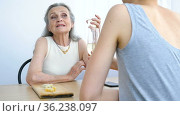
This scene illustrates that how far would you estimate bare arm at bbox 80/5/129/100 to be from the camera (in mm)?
636

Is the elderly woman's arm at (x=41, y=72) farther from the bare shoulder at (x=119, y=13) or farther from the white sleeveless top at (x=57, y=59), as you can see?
A: the bare shoulder at (x=119, y=13)

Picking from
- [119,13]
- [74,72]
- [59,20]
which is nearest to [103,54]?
[119,13]

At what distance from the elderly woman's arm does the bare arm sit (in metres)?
1.11

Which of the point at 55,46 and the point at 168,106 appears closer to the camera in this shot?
the point at 168,106

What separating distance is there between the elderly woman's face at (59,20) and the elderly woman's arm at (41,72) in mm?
169

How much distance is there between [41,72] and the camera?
1.85m

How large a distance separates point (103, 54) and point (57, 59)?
5.12 feet

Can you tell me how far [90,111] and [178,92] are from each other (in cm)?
26

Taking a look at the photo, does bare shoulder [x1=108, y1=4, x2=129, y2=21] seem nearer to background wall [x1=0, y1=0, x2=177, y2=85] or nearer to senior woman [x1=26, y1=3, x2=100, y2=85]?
senior woman [x1=26, y1=3, x2=100, y2=85]

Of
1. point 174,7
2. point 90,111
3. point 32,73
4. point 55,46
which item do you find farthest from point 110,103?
point 174,7

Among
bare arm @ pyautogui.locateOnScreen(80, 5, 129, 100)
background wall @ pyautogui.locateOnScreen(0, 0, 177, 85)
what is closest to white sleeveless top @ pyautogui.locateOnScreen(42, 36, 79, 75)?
background wall @ pyautogui.locateOnScreen(0, 0, 177, 85)

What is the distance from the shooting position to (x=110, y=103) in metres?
0.71

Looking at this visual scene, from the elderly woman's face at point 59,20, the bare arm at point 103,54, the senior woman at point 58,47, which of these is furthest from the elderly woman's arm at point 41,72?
the bare arm at point 103,54

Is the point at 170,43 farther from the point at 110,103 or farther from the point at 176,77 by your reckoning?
the point at 110,103
